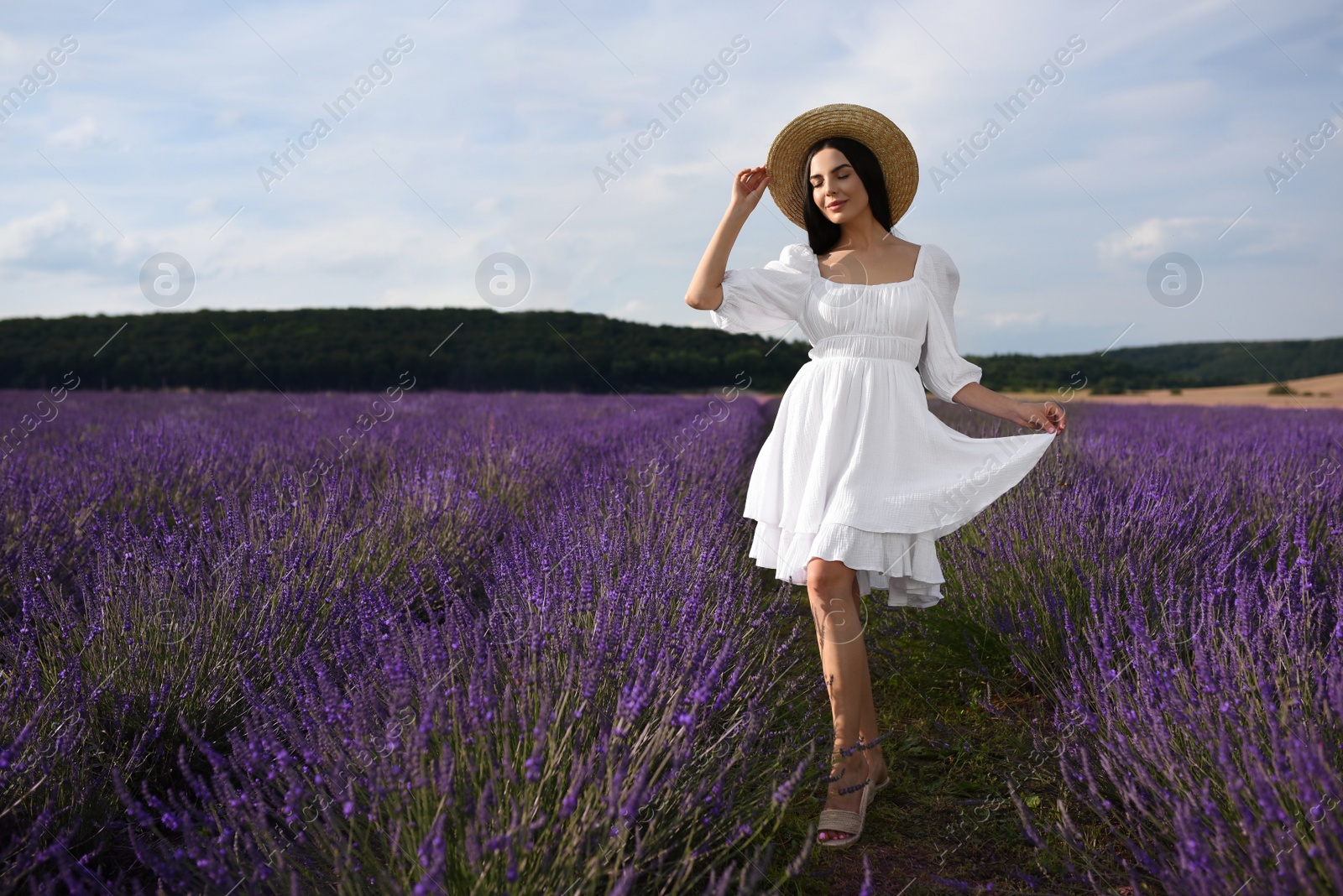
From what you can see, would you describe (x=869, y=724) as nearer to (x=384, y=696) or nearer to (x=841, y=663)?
(x=841, y=663)

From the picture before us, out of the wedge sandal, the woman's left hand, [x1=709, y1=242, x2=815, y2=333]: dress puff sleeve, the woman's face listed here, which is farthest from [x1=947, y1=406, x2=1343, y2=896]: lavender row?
the woman's face

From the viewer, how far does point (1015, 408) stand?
196cm

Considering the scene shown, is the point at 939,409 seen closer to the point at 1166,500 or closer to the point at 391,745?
the point at 1166,500

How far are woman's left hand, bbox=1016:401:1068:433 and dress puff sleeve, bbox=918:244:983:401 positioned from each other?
14cm

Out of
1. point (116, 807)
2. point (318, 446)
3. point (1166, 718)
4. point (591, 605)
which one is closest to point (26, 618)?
point (116, 807)

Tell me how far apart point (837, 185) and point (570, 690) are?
1.28 m

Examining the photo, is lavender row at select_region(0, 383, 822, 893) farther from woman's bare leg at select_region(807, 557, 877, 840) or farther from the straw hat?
the straw hat

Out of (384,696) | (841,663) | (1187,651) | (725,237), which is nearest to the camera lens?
(384,696)

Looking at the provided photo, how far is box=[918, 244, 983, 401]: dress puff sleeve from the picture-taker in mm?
1989

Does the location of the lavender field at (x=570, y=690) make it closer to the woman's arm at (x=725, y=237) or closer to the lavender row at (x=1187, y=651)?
the lavender row at (x=1187, y=651)

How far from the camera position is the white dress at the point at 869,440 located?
1.79 meters

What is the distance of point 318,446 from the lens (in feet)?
18.3

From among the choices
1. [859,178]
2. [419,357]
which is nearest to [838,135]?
[859,178]

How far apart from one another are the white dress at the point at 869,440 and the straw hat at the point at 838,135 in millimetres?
208
